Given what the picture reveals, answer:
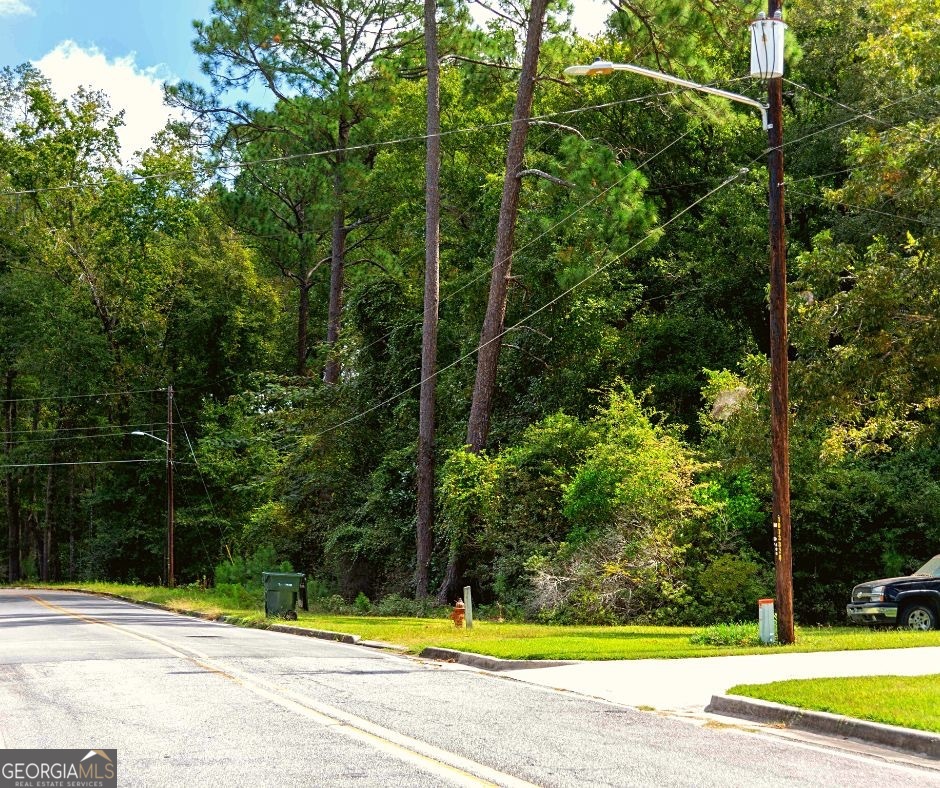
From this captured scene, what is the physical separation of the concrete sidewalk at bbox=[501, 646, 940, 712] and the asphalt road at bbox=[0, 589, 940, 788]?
2.03 feet

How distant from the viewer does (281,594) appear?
2922 centimetres

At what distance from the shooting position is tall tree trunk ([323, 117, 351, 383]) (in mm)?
49344

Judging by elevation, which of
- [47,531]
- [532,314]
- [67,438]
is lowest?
[47,531]

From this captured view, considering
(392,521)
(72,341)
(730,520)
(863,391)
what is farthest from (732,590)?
(72,341)

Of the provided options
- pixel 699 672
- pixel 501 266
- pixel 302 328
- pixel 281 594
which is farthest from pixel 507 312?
pixel 302 328

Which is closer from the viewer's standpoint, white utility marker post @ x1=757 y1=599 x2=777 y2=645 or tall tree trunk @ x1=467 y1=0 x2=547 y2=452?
white utility marker post @ x1=757 y1=599 x2=777 y2=645

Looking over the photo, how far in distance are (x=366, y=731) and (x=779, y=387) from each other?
34.7ft

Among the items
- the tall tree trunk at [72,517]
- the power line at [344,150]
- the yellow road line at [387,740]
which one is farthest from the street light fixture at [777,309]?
the tall tree trunk at [72,517]

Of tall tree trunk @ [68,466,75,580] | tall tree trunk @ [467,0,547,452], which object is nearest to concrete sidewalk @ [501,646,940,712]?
tall tree trunk @ [467,0,547,452]

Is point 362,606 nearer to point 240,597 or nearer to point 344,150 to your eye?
point 240,597

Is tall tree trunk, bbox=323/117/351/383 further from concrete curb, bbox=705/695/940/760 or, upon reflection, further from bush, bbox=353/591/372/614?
concrete curb, bbox=705/695/940/760

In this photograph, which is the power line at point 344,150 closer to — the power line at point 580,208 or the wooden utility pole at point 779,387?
the power line at point 580,208

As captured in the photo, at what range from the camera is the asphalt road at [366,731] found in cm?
817

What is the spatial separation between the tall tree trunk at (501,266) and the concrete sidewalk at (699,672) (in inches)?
653
